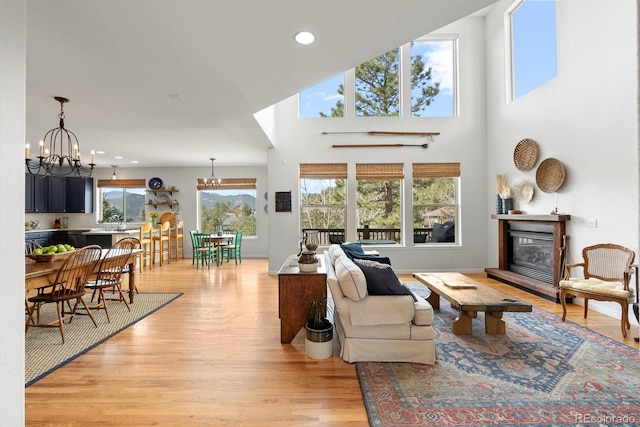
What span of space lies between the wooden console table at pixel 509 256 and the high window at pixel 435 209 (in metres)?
0.93

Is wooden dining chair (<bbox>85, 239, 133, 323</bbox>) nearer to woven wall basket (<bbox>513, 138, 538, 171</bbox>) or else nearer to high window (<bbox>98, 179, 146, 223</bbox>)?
high window (<bbox>98, 179, 146, 223</bbox>)

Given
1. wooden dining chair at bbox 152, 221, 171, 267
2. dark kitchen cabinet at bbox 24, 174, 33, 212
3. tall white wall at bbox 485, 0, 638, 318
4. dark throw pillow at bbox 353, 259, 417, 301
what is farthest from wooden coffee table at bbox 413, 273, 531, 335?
dark kitchen cabinet at bbox 24, 174, 33, 212

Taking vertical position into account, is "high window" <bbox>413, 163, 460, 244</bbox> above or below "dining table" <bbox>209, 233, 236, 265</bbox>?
above

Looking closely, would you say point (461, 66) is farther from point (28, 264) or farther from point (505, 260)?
point (28, 264)

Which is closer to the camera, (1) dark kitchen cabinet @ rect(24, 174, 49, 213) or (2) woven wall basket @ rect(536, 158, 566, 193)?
(2) woven wall basket @ rect(536, 158, 566, 193)

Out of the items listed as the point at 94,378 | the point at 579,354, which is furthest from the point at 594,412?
the point at 94,378

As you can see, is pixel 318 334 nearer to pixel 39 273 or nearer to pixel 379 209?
pixel 39 273

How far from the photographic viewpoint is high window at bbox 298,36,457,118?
6.49 meters

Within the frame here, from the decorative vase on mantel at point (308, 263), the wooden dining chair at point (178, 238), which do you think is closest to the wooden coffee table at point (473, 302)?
the decorative vase on mantel at point (308, 263)

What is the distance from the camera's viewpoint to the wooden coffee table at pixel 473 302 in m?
2.86

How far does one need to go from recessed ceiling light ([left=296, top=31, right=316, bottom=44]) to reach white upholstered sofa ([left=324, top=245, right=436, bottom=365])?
6.24ft

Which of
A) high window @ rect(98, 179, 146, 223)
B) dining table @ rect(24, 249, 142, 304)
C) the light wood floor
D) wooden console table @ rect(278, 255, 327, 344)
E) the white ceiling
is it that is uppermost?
the white ceiling

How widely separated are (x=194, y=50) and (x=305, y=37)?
93cm

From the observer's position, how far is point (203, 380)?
237cm
